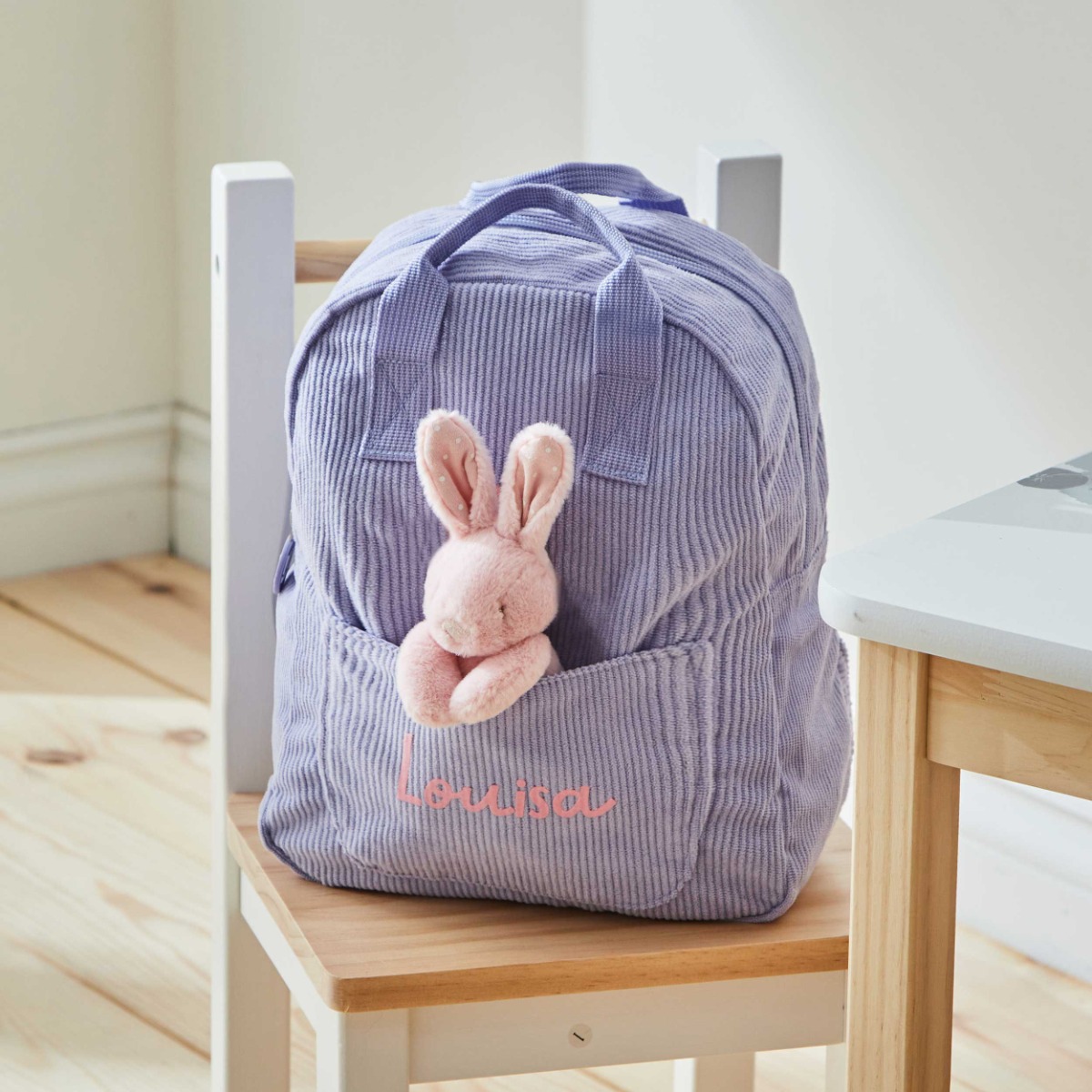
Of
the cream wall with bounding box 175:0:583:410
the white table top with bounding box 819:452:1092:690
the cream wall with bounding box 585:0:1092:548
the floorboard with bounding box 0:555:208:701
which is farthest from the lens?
the floorboard with bounding box 0:555:208:701

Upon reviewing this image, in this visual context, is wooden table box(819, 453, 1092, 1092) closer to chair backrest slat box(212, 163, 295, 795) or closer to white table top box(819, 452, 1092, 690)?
white table top box(819, 452, 1092, 690)

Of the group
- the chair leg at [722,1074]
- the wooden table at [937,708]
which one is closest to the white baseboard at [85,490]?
the chair leg at [722,1074]

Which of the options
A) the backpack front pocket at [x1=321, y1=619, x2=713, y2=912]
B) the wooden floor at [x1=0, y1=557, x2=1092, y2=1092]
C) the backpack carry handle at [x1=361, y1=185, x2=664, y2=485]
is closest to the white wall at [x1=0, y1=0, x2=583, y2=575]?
the wooden floor at [x1=0, y1=557, x2=1092, y2=1092]

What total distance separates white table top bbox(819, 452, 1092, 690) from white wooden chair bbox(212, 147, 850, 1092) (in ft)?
0.71

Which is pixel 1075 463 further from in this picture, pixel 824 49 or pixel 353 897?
pixel 824 49

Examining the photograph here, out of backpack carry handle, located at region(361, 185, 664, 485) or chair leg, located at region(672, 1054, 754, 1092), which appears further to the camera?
chair leg, located at region(672, 1054, 754, 1092)

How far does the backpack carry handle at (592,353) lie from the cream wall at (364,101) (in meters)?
0.78

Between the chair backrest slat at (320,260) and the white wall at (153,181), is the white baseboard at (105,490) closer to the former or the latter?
the white wall at (153,181)

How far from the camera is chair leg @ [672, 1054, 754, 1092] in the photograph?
994 millimetres

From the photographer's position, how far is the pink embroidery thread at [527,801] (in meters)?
0.69

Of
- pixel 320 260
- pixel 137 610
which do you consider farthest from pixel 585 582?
pixel 137 610

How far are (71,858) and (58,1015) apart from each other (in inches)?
8.7

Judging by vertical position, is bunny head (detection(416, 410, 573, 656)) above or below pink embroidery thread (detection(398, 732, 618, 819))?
above

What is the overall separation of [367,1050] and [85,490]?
1.44m
